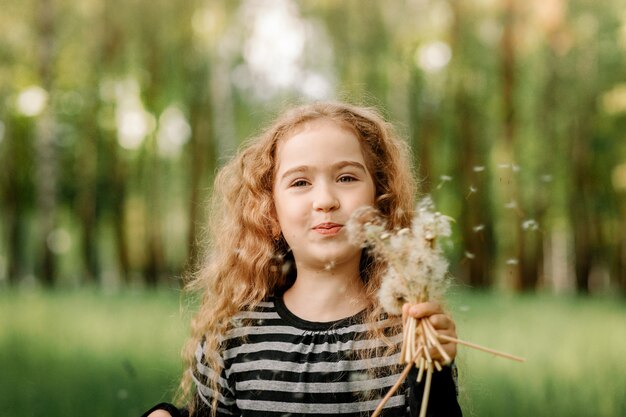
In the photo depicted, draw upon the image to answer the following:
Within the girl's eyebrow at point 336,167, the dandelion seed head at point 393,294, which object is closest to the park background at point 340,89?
the girl's eyebrow at point 336,167

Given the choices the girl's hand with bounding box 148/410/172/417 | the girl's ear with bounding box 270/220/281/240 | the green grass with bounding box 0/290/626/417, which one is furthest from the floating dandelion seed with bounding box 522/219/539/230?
the girl's hand with bounding box 148/410/172/417

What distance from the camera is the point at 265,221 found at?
3.06 m

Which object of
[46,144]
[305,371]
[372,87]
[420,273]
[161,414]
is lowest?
[161,414]

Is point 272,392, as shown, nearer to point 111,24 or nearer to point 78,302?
point 78,302

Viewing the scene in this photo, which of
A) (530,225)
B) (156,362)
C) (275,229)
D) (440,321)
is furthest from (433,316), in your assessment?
(156,362)

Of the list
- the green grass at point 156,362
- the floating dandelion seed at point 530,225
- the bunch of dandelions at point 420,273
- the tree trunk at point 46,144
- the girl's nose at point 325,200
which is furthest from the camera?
the tree trunk at point 46,144

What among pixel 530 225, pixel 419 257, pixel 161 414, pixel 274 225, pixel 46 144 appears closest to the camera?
pixel 419 257

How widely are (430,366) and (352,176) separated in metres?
0.81

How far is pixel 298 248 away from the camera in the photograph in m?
2.67

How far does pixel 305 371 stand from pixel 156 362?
123 inches

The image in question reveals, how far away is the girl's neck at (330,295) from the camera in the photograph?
2684 millimetres

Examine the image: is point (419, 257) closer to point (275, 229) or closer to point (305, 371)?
point (305, 371)

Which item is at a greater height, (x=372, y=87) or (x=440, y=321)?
(x=372, y=87)

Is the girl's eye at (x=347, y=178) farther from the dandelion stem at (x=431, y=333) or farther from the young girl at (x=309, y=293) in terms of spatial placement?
the dandelion stem at (x=431, y=333)
